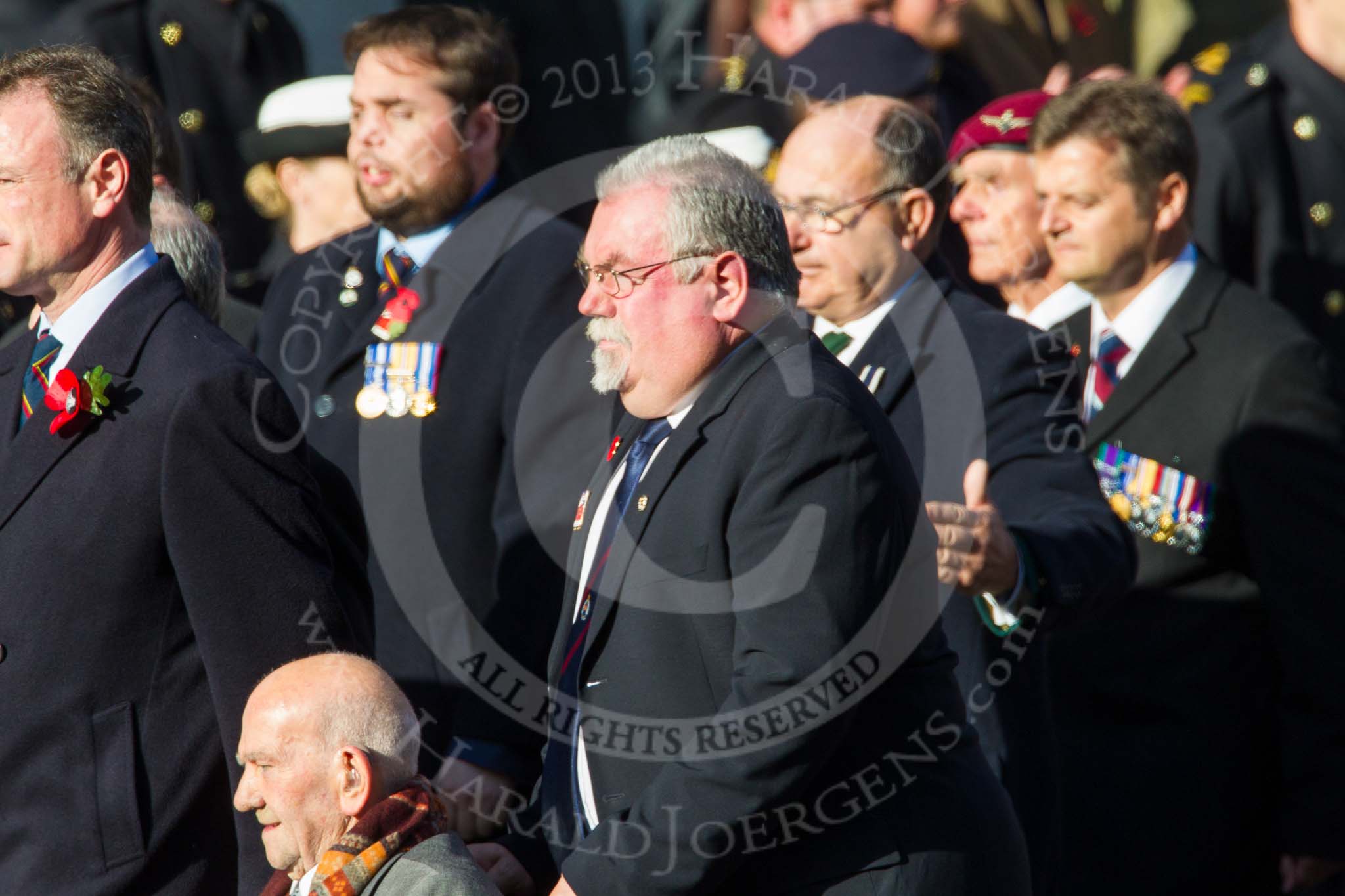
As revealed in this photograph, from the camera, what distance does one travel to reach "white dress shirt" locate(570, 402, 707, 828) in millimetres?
2965

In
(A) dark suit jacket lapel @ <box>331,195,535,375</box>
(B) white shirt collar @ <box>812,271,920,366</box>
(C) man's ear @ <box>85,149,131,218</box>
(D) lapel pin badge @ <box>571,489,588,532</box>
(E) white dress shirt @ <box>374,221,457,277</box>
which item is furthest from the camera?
(E) white dress shirt @ <box>374,221,457,277</box>

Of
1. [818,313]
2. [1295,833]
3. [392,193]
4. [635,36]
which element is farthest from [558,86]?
[1295,833]

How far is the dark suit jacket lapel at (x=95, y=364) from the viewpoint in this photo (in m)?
3.02

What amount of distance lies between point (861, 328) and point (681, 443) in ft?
4.07

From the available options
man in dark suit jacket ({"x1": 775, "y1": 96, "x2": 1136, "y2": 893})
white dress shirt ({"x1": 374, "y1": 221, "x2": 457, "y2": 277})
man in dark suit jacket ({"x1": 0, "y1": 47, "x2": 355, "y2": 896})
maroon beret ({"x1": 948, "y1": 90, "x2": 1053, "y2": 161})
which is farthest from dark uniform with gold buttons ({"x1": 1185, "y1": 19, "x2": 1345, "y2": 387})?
man in dark suit jacket ({"x1": 0, "y1": 47, "x2": 355, "y2": 896})

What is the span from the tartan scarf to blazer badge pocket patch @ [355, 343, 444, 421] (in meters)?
1.44

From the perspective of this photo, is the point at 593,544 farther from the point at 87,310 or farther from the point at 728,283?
the point at 87,310

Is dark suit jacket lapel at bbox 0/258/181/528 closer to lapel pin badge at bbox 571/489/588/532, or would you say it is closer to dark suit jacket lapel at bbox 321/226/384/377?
lapel pin badge at bbox 571/489/588/532

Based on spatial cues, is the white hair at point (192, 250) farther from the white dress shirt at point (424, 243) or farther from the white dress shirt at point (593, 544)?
the white dress shirt at point (593, 544)

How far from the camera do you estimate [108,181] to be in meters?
3.11

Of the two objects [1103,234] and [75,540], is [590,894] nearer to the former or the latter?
[75,540]

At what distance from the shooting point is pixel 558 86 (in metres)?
6.57

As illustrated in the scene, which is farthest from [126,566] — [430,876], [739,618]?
[739,618]

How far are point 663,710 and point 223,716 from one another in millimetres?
720
